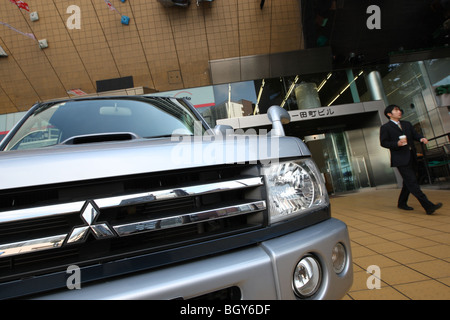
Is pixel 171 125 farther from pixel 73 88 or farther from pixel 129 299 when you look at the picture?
pixel 73 88

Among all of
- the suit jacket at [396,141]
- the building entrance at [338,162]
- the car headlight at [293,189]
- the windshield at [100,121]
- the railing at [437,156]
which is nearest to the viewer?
the car headlight at [293,189]

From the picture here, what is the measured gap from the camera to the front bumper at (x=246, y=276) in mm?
709

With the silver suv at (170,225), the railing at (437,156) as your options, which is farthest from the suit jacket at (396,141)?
the railing at (437,156)

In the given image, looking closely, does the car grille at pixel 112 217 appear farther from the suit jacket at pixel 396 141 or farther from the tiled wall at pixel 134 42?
the tiled wall at pixel 134 42

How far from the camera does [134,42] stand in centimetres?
991

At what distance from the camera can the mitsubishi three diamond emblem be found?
743 mm

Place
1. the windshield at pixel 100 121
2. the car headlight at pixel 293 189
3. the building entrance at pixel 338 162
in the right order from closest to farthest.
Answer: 1. the car headlight at pixel 293 189
2. the windshield at pixel 100 121
3. the building entrance at pixel 338 162

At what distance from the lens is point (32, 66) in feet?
32.8

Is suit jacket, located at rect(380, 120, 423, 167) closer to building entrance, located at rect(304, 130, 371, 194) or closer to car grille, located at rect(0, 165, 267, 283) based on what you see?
car grille, located at rect(0, 165, 267, 283)

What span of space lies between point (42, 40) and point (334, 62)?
11961 mm

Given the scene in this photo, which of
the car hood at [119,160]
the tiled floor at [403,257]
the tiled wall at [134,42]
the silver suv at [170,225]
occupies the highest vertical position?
the tiled wall at [134,42]

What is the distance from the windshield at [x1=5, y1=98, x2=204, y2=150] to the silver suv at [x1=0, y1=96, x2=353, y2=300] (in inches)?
31.5
